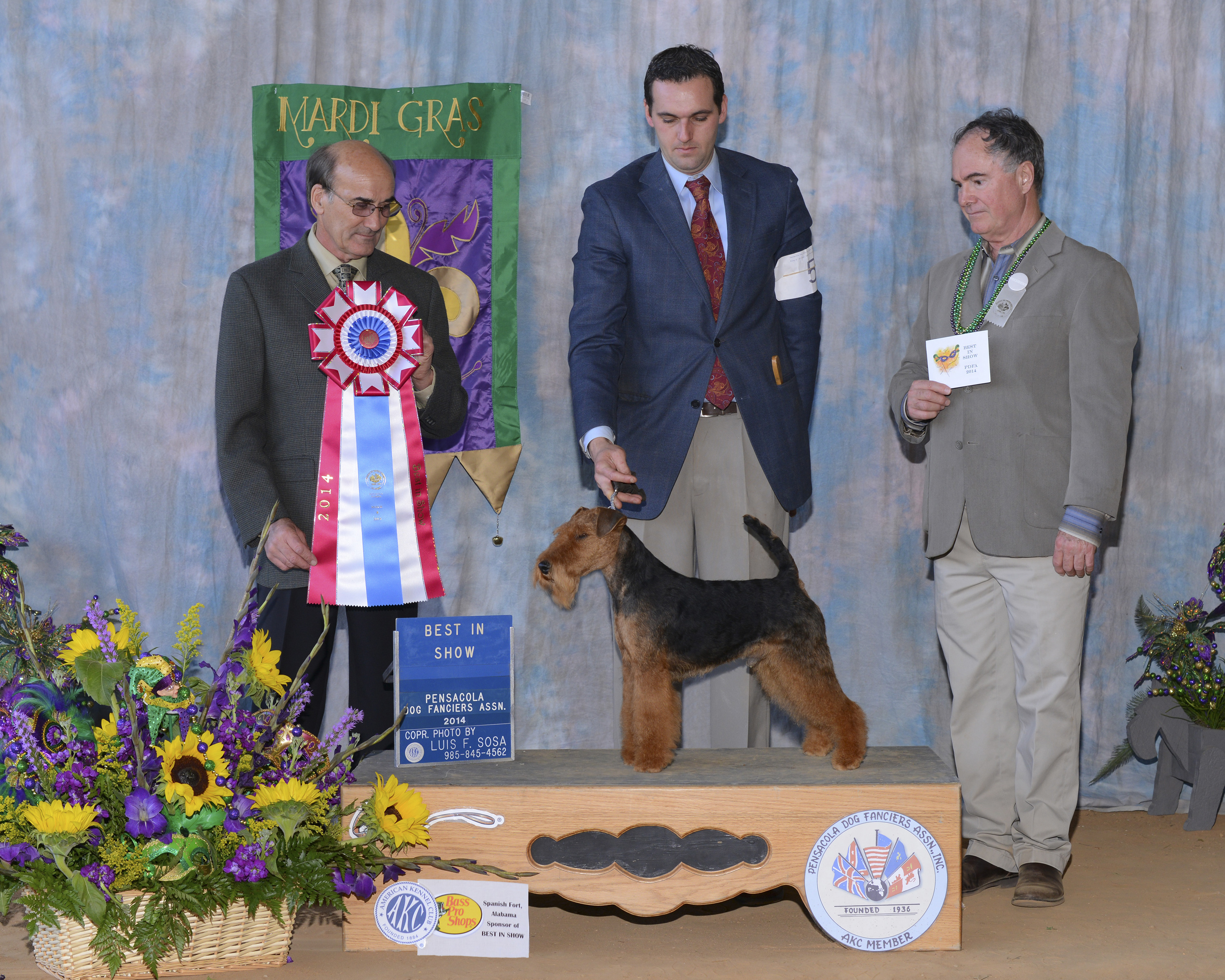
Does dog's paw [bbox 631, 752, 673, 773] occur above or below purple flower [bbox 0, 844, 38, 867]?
above

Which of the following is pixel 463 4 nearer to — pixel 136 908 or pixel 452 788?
pixel 452 788

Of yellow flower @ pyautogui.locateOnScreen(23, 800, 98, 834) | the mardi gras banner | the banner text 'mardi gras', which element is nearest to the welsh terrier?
yellow flower @ pyautogui.locateOnScreen(23, 800, 98, 834)

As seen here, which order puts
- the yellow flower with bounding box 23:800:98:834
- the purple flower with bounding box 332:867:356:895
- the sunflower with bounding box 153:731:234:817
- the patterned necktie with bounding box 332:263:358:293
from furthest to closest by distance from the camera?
the patterned necktie with bounding box 332:263:358:293, the purple flower with bounding box 332:867:356:895, the sunflower with bounding box 153:731:234:817, the yellow flower with bounding box 23:800:98:834

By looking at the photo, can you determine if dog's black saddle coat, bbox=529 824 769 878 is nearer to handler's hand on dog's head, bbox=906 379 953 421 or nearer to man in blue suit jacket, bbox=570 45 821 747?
man in blue suit jacket, bbox=570 45 821 747

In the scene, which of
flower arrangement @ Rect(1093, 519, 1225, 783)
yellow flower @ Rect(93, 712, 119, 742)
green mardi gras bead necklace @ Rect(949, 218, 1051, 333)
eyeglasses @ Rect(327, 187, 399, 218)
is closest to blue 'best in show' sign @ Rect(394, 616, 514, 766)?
yellow flower @ Rect(93, 712, 119, 742)

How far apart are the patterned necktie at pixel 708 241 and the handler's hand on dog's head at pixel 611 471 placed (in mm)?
373

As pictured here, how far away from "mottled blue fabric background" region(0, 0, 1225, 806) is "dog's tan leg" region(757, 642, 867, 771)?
124 cm

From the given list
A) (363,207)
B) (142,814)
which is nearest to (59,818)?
(142,814)

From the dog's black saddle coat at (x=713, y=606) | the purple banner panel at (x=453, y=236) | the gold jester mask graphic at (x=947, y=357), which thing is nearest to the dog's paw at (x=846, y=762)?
the dog's black saddle coat at (x=713, y=606)

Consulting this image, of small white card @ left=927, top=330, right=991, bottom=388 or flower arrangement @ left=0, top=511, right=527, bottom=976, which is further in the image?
small white card @ left=927, top=330, right=991, bottom=388

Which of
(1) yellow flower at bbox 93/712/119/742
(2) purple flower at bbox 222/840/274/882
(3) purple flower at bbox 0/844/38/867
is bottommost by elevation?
(2) purple flower at bbox 222/840/274/882

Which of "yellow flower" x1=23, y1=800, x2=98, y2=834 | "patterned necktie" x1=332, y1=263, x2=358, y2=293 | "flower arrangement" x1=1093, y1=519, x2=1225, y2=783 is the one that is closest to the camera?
"yellow flower" x1=23, y1=800, x2=98, y2=834

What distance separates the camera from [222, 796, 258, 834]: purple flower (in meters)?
2.19

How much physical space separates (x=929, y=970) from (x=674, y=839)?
606 mm
